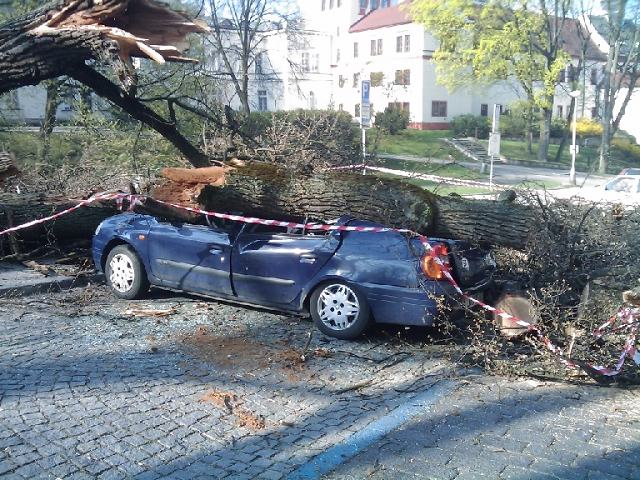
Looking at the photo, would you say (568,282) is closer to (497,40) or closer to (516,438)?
(516,438)

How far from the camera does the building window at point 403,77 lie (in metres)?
57.0

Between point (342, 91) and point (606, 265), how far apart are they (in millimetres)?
59985

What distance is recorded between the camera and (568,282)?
631cm

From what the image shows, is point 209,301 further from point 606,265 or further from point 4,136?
point 4,136

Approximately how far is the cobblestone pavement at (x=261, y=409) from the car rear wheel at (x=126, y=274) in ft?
3.23

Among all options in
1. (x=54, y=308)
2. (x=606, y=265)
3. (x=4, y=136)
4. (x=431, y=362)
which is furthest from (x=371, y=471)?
(x=4, y=136)

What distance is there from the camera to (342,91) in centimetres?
6444

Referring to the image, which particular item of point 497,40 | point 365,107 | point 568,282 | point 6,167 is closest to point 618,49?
point 497,40

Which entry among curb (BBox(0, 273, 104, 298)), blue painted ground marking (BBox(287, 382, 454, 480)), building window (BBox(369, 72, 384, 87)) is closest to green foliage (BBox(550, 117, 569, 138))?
building window (BBox(369, 72, 384, 87))

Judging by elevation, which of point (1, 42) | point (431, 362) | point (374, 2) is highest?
point (374, 2)

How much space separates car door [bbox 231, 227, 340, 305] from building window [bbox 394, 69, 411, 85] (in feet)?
170

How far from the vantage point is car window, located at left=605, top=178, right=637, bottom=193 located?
60.8ft

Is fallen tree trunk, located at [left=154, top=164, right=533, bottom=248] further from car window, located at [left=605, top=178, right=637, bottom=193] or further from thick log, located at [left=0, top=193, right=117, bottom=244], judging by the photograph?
car window, located at [left=605, top=178, right=637, bottom=193]

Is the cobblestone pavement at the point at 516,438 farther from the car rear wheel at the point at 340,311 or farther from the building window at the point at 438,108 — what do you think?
the building window at the point at 438,108
